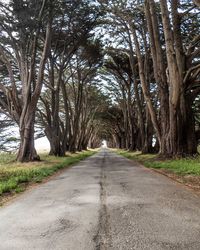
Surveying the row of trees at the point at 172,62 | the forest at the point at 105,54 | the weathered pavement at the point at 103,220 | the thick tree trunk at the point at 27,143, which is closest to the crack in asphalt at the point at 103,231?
the weathered pavement at the point at 103,220

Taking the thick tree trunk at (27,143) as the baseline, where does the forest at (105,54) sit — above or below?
above

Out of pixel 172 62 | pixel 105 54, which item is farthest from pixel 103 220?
pixel 105 54

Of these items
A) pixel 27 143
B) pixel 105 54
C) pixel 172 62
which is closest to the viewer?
pixel 172 62

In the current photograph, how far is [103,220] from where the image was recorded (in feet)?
17.9

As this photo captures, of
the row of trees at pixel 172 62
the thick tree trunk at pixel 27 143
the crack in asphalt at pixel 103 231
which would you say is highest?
the row of trees at pixel 172 62

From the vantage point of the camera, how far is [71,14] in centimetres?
2361

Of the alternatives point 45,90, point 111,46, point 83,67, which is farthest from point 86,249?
point 45,90

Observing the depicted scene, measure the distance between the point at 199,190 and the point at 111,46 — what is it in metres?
25.1

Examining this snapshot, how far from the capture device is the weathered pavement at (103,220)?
433 cm

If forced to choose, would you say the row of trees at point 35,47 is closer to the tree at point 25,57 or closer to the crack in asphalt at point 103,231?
the tree at point 25,57

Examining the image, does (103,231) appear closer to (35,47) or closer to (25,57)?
(35,47)

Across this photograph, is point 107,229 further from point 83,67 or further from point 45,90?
point 45,90

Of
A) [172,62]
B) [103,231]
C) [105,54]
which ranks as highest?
[105,54]

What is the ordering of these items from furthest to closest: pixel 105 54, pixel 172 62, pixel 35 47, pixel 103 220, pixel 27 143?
pixel 105 54 → pixel 27 143 → pixel 35 47 → pixel 172 62 → pixel 103 220
